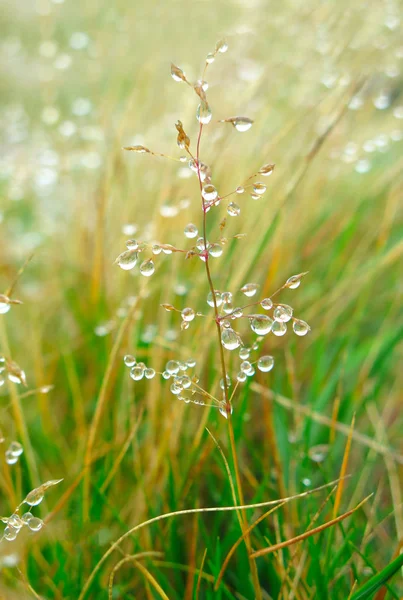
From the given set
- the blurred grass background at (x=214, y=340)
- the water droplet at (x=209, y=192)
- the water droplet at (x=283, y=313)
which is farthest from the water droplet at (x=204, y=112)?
the blurred grass background at (x=214, y=340)

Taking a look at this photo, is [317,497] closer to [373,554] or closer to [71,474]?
[373,554]

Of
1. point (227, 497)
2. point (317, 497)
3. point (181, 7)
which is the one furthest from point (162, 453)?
point (181, 7)

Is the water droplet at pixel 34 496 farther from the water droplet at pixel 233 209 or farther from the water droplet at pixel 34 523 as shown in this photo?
the water droplet at pixel 233 209

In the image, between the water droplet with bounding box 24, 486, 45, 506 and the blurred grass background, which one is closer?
the water droplet with bounding box 24, 486, 45, 506

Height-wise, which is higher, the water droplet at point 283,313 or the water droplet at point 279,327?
the water droplet at point 283,313

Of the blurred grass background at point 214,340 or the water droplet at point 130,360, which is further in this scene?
the blurred grass background at point 214,340

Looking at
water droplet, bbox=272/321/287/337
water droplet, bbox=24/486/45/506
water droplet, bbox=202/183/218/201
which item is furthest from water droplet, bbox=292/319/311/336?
water droplet, bbox=24/486/45/506

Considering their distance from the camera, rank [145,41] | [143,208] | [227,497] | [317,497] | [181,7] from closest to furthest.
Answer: [227,497]
[317,497]
[143,208]
[181,7]
[145,41]

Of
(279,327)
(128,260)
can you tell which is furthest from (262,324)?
(128,260)

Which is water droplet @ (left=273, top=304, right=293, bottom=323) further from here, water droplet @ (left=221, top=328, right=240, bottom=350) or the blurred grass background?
the blurred grass background
